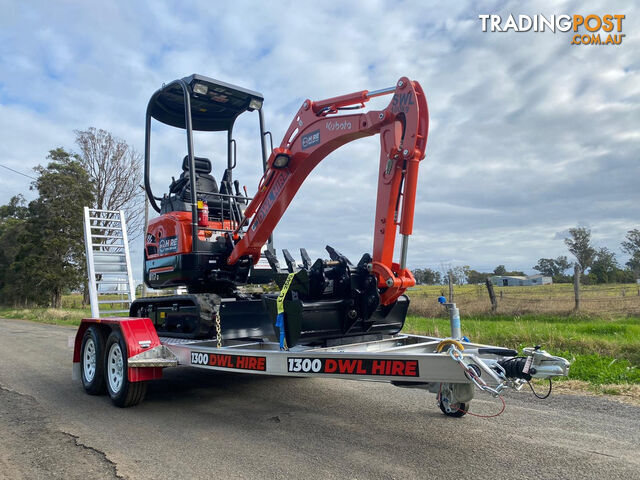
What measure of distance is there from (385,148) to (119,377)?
14.0 feet

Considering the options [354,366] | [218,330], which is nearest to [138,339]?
[218,330]

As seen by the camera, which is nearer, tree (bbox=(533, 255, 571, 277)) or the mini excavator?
the mini excavator

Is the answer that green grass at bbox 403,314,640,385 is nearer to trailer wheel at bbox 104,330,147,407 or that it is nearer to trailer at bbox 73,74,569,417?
trailer at bbox 73,74,569,417

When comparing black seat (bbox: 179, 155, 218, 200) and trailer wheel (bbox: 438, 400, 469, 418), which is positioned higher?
black seat (bbox: 179, 155, 218, 200)

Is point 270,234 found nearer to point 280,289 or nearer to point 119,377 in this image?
point 280,289

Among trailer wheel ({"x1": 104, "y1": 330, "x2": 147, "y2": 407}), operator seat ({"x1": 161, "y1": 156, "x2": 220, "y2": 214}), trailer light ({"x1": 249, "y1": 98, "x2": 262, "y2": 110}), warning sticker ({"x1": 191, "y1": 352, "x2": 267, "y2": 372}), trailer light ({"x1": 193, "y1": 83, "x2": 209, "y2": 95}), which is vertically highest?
trailer light ({"x1": 249, "y1": 98, "x2": 262, "y2": 110})

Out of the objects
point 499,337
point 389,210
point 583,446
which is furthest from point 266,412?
point 499,337

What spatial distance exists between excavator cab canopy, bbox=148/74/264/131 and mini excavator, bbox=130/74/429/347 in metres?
0.02

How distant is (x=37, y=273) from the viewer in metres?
35.3

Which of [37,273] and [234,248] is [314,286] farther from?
[37,273]

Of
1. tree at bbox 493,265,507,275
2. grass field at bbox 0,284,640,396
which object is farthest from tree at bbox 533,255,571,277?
grass field at bbox 0,284,640,396

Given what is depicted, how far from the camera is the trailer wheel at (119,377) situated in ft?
19.8

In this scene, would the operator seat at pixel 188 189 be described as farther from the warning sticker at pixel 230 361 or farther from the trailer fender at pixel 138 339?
the warning sticker at pixel 230 361

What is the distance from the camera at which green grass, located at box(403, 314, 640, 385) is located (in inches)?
291
